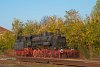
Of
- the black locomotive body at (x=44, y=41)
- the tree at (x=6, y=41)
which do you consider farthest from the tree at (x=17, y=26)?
the black locomotive body at (x=44, y=41)

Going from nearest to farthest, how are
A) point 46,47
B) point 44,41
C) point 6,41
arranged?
point 44,41
point 46,47
point 6,41

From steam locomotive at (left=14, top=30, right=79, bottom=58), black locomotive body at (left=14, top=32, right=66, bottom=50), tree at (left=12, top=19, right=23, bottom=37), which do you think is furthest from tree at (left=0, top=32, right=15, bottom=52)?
steam locomotive at (left=14, top=30, right=79, bottom=58)

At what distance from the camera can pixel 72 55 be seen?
41.3m

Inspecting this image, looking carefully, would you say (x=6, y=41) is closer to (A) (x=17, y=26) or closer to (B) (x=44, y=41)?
(A) (x=17, y=26)

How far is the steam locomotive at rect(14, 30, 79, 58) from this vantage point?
135 feet

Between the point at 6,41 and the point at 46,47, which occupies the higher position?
the point at 6,41

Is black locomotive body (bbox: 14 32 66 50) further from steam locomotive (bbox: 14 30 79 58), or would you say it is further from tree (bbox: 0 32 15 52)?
tree (bbox: 0 32 15 52)

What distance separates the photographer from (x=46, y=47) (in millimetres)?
44781

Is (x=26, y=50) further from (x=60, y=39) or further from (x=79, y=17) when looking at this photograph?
(x=79, y=17)

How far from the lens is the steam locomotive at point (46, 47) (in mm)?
41219

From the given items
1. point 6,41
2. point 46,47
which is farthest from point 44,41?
point 6,41

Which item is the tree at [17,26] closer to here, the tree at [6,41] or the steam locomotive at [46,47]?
the tree at [6,41]

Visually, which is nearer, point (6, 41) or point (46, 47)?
point (46, 47)

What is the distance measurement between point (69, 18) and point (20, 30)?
18.0 m
